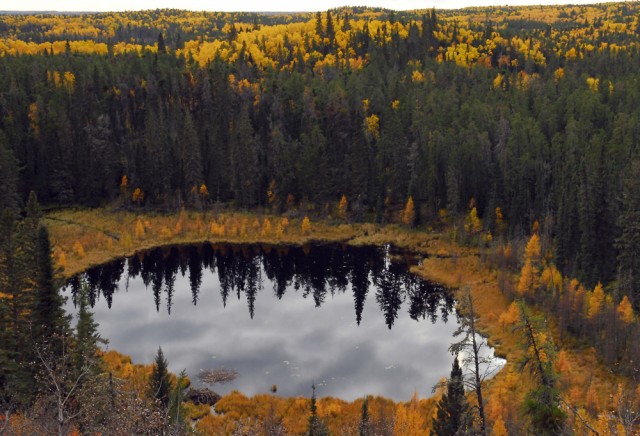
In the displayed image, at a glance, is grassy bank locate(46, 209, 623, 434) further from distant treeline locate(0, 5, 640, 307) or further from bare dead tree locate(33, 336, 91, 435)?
bare dead tree locate(33, 336, 91, 435)

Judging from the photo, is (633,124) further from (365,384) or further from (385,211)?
(365,384)

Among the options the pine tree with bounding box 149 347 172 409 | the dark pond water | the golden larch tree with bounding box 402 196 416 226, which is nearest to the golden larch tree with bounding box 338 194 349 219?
the dark pond water

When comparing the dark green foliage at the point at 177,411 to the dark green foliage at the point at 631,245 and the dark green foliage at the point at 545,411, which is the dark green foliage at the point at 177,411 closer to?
the dark green foliage at the point at 545,411

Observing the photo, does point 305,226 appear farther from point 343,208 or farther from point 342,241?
point 343,208

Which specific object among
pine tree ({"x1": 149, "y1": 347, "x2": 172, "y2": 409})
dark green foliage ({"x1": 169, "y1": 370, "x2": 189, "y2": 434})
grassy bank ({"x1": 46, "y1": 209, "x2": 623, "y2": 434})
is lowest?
grassy bank ({"x1": 46, "y1": 209, "x2": 623, "y2": 434})

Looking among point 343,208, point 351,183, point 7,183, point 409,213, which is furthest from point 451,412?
point 7,183

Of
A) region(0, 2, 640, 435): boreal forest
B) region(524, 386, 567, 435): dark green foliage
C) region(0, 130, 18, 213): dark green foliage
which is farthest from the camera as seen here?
region(0, 130, 18, 213): dark green foliage

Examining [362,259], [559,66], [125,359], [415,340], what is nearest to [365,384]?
[415,340]
